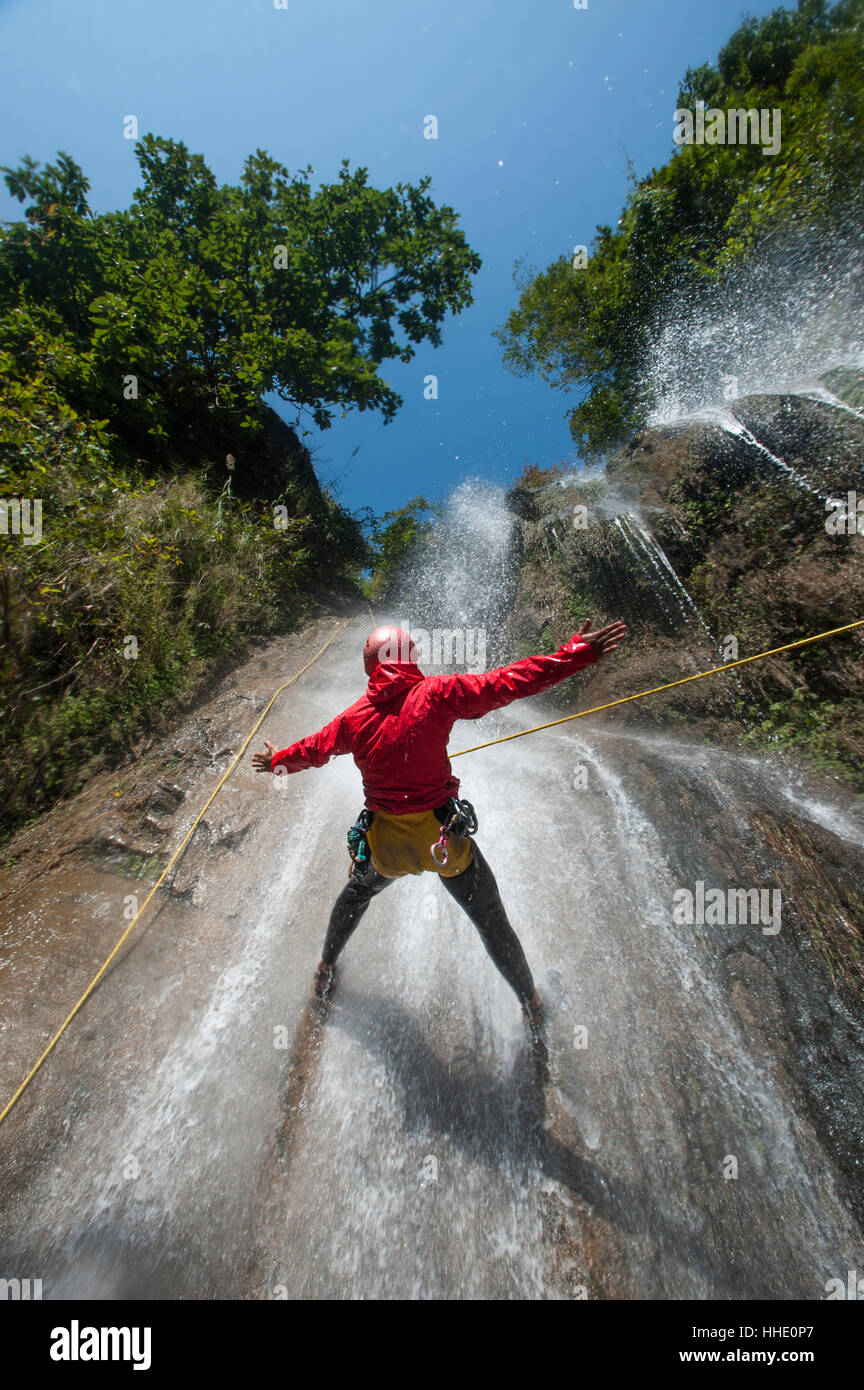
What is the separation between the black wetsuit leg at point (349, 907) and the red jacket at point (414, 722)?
51cm

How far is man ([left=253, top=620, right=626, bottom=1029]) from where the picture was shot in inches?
89.0

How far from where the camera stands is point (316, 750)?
2.61 m

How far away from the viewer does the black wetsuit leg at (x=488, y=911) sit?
2.68 meters

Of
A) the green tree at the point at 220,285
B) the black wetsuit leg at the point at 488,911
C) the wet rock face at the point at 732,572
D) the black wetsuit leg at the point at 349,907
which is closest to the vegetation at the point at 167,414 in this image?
the green tree at the point at 220,285

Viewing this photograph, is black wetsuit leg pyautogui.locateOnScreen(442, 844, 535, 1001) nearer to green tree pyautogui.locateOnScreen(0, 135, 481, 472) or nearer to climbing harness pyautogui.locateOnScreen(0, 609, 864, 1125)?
climbing harness pyautogui.locateOnScreen(0, 609, 864, 1125)

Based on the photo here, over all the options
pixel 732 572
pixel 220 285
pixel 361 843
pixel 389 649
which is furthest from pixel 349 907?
pixel 220 285

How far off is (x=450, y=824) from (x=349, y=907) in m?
0.96

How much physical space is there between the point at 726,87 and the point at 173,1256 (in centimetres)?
2738

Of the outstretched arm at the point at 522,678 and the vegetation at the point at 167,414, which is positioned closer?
the outstretched arm at the point at 522,678

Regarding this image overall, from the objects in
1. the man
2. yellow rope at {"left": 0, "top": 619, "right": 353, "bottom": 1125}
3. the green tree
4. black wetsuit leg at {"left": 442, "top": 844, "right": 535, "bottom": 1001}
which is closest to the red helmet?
the man

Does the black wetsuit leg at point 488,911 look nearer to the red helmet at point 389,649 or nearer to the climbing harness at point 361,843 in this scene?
the climbing harness at point 361,843

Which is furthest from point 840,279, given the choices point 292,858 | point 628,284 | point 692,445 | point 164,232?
point 164,232

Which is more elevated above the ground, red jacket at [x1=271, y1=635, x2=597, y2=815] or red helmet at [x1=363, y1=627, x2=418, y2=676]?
red helmet at [x1=363, y1=627, x2=418, y2=676]
